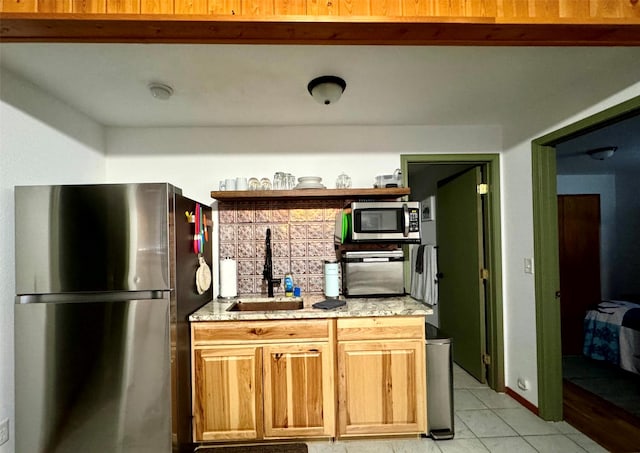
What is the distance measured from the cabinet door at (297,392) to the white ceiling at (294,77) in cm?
172

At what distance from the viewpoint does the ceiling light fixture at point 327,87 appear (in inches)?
74.7

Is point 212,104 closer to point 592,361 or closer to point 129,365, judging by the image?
point 129,365

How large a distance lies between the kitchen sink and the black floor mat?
34.6 inches

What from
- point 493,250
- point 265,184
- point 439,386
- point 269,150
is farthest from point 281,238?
point 493,250

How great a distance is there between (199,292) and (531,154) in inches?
107

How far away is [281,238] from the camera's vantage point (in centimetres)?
267

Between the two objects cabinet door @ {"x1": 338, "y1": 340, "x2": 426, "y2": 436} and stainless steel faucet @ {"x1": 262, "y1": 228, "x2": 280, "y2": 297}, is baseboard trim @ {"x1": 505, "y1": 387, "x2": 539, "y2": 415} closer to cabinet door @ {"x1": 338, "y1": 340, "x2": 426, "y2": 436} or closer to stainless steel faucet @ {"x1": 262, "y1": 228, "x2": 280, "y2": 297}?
cabinet door @ {"x1": 338, "y1": 340, "x2": 426, "y2": 436}

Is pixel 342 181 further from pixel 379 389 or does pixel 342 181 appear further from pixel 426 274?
pixel 426 274

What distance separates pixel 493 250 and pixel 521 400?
123 cm

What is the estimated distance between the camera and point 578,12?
1.16 metres

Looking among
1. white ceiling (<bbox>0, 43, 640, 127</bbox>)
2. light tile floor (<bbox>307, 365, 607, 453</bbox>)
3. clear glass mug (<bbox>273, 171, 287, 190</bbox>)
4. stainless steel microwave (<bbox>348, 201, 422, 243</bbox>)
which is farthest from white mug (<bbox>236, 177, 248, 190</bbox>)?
light tile floor (<bbox>307, 365, 607, 453</bbox>)

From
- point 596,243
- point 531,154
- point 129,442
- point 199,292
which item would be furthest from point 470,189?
point 129,442

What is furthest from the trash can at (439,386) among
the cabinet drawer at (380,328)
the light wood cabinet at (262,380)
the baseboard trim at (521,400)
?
the baseboard trim at (521,400)

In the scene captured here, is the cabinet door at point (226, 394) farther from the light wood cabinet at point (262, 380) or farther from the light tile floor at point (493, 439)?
the light tile floor at point (493, 439)
